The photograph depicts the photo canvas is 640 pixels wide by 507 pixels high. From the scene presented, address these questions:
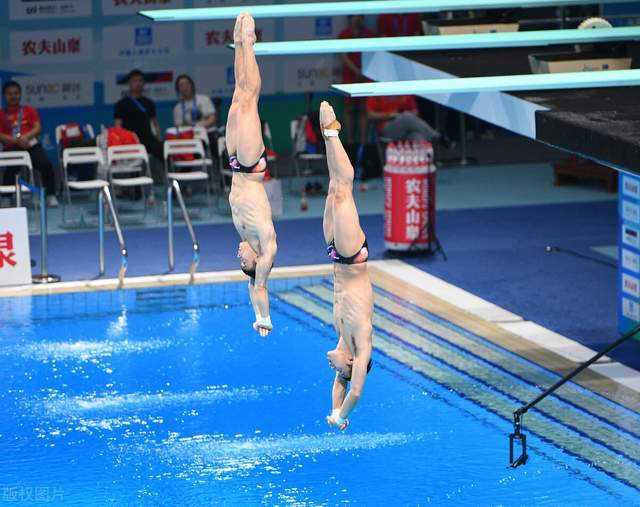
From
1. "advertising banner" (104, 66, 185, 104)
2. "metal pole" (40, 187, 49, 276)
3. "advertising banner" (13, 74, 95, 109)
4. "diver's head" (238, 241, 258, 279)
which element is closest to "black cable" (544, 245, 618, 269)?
"metal pole" (40, 187, 49, 276)

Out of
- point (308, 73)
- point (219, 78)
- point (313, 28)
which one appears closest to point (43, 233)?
point (219, 78)

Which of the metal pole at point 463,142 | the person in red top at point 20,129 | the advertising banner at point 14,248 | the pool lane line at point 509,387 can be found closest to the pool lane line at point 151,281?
the advertising banner at point 14,248

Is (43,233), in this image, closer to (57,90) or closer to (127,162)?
(127,162)

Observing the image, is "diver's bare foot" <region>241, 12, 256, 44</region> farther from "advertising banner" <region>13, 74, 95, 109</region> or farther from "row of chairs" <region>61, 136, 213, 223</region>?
"advertising banner" <region>13, 74, 95, 109</region>

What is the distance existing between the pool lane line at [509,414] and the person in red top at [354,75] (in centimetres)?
705

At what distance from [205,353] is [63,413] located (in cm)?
198

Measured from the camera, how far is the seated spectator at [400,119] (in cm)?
1673

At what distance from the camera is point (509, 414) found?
11.7m

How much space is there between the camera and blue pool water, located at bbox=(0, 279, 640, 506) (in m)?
10.3

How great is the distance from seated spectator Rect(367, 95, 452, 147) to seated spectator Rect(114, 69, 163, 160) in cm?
307

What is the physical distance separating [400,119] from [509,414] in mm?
5887

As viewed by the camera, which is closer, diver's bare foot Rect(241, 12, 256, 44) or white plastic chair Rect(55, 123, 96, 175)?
diver's bare foot Rect(241, 12, 256, 44)

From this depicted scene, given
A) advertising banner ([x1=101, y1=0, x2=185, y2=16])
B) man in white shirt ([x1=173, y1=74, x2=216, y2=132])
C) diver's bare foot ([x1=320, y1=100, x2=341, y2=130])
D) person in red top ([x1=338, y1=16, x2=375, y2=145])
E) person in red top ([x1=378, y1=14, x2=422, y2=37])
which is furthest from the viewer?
person in red top ([x1=378, y1=14, x2=422, y2=37])

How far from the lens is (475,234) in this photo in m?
18.0
